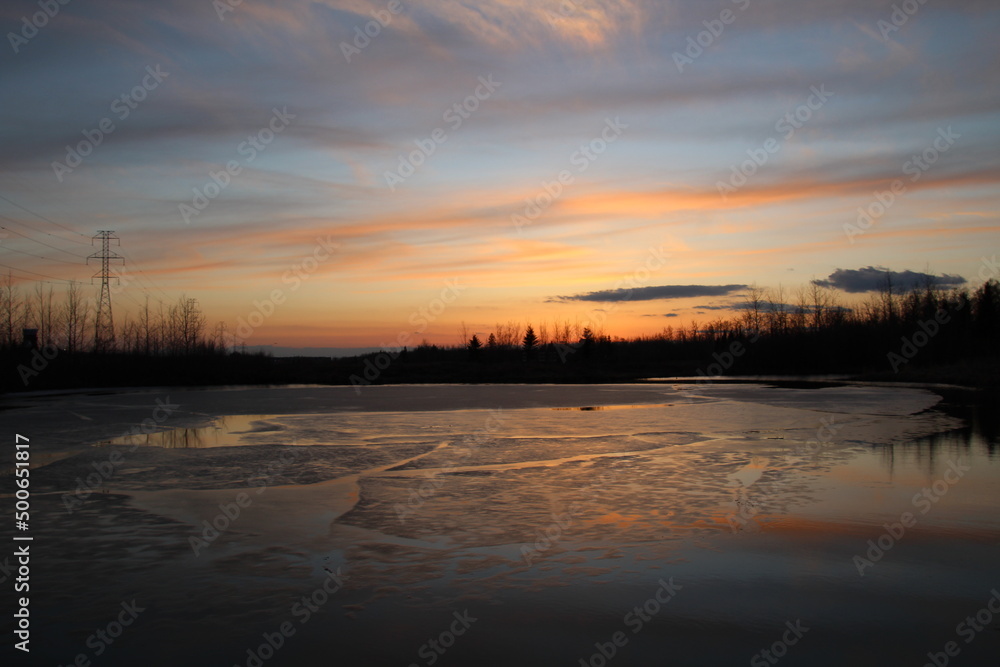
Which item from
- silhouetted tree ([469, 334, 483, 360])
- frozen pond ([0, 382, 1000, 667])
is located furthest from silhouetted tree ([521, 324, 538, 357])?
frozen pond ([0, 382, 1000, 667])

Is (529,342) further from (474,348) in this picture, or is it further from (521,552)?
(521,552)

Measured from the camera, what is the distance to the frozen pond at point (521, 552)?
4781 mm

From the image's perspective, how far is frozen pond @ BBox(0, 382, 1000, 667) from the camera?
15.7 ft

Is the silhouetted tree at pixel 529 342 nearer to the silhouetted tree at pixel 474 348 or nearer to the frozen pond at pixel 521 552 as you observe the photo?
the silhouetted tree at pixel 474 348

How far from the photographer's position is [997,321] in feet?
227

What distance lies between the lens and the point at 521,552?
690 centimetres

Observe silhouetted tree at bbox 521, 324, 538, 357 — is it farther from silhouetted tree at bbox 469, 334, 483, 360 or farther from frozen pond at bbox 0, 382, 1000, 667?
frozen pond at bbox 0, 382, 1000, 667

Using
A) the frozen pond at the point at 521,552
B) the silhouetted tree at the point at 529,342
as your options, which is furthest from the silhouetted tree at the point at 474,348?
the frozen pond at the point at 521,552

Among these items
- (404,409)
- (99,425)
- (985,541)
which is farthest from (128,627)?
(404,409)

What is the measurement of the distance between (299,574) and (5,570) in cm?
266

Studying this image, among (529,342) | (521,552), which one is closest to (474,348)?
(529,342)

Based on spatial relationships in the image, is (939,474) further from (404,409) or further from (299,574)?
(404,409)

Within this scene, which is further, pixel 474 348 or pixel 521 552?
pixel 474 348

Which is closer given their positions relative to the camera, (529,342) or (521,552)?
(521,552)
